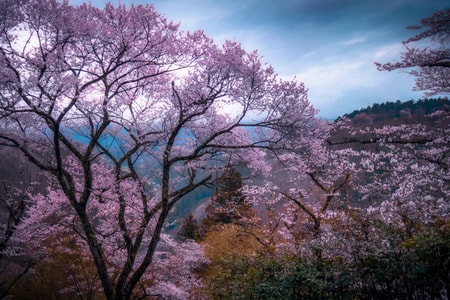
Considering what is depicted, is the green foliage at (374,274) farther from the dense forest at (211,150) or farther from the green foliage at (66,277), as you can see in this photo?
the green foliage at (66,277)

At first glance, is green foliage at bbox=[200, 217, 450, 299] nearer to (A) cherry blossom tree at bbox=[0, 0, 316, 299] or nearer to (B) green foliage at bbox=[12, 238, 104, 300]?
(A) cherry blossom tree at bbox=[0, 0, 316, 299]

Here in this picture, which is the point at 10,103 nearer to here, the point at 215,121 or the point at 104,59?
the point at 104,59

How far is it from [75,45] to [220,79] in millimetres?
3538

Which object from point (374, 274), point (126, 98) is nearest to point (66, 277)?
point (126, 98)

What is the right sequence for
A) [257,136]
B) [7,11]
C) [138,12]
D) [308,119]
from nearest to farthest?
[7,11]
[138,12]
[308,119]
[257,136]

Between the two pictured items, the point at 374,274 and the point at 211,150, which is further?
the point at 211,150

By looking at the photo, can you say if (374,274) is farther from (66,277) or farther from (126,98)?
(66,277)

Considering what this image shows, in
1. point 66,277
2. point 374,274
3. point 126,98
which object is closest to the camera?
point 374,274

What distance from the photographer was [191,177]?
844 centimetres

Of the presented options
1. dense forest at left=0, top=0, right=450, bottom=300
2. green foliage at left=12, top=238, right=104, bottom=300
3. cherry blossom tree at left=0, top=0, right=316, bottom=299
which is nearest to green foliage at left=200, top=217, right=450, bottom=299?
dense forest at left=0, top=0, right=450, bottom=300

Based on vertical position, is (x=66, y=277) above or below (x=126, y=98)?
below

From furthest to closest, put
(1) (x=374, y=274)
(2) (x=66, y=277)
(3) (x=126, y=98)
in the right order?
(2) (x=66, y=277) → (3) (x=126, y=98) → (1) (x=374, y=274)

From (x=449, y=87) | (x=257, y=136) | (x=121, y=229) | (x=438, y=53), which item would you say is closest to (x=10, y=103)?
(x=121, y=229)

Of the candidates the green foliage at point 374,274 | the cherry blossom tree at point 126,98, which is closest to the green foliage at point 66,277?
the cherry blossom tree at point 126,98
